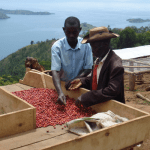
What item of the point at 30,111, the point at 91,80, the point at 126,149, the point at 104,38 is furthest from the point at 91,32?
the point at 126,149

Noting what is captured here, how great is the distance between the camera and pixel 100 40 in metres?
2.47

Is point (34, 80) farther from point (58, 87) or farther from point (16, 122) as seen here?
point (16, 122)

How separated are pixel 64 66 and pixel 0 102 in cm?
106

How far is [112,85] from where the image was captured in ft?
8.05

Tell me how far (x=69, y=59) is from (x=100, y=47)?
3.03 feet

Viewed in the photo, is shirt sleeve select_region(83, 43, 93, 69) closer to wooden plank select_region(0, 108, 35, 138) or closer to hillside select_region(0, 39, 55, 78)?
wooden plank select_region(0, 108, 35, 138)

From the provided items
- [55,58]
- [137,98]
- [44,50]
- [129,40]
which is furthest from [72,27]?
[44,50]

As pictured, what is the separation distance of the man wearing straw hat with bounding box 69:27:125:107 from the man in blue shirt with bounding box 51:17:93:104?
593mm

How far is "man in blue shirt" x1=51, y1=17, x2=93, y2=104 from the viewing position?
322cm

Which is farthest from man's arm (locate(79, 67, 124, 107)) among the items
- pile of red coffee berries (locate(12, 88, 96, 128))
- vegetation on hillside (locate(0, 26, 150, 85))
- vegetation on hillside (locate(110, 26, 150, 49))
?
vegetation on hillside (locate(110, 26, 150, 49))

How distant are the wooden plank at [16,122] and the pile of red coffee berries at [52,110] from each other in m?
0.15

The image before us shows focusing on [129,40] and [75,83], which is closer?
[75,83]

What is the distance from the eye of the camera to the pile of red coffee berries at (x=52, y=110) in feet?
8.05

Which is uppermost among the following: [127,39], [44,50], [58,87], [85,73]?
[85,73]
